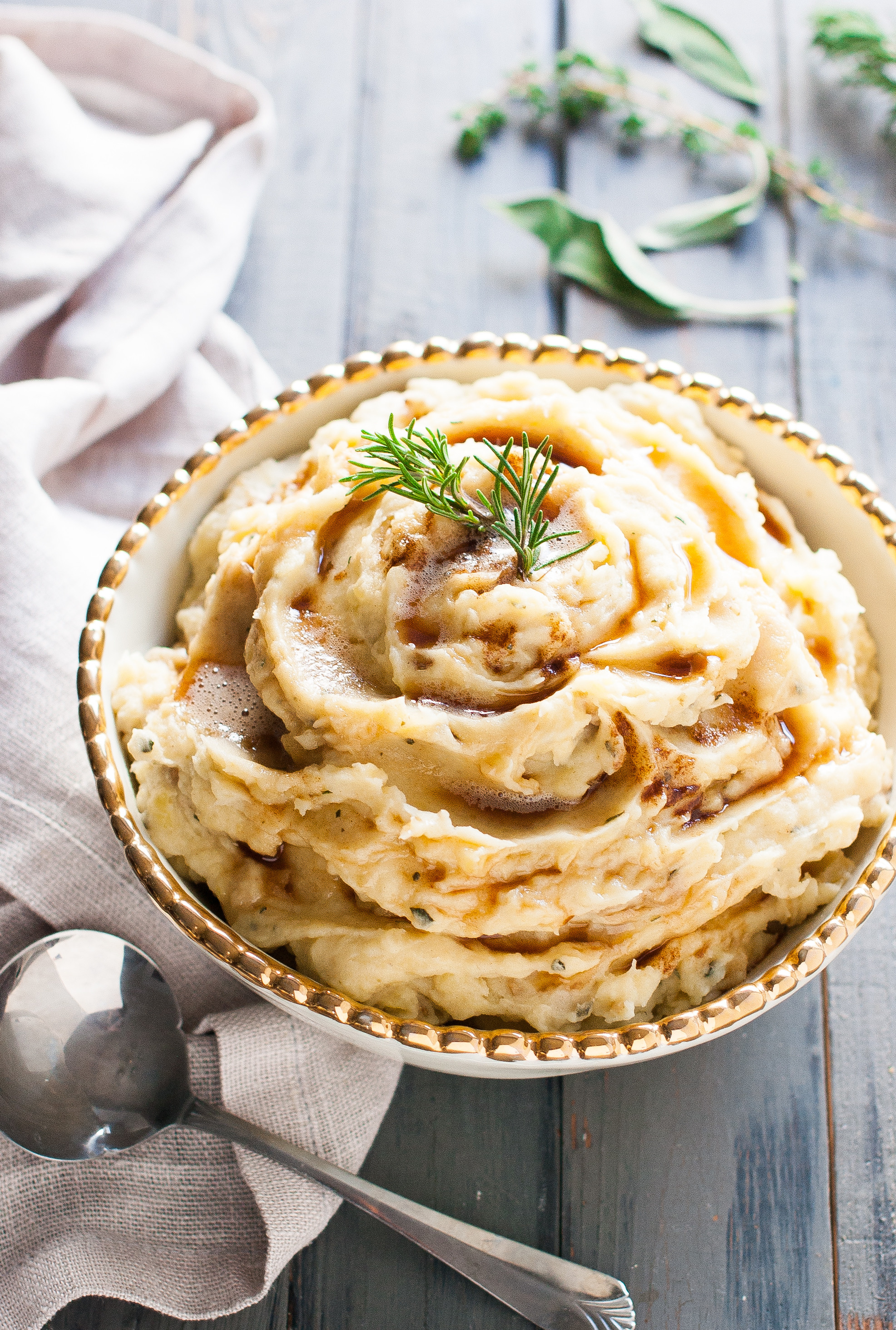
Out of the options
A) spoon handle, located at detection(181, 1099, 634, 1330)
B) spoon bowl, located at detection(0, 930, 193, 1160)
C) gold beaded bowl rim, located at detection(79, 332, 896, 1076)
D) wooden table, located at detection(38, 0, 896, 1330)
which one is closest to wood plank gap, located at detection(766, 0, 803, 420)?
wooden table, located at detection(38, 0, 896, 1330)

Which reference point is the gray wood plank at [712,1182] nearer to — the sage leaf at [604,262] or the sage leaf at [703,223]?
the sage leaf at [604,262]

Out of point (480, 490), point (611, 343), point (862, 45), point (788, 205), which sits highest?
point (862, 45)

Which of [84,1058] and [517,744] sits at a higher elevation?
[517,744]

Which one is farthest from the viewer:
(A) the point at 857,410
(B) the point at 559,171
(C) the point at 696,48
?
Result: (C) the point at 696,48

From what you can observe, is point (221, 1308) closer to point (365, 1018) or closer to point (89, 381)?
point (365, 1018)

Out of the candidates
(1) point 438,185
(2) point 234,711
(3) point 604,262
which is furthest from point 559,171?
(2) point 234,711

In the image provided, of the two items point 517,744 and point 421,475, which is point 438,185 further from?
point 517,744

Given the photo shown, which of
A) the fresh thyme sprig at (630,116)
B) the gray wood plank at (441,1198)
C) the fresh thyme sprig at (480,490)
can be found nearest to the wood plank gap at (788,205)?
the fresh thyme sprig at (630,116)

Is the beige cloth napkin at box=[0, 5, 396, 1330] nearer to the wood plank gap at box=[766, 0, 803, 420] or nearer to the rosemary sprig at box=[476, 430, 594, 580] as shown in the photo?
the rosemary sprig at box=[476, 430, 594, 580]

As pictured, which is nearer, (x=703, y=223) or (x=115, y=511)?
(x=115, y=511)
